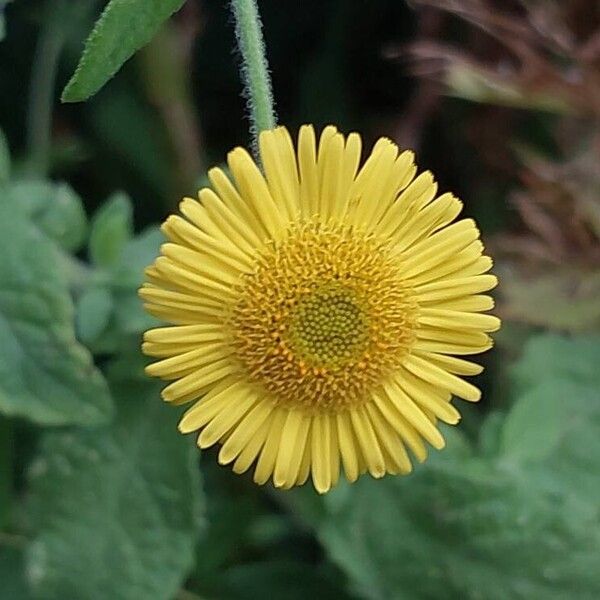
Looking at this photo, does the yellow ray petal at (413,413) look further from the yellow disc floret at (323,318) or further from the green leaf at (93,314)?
the green leaf at (93,314)

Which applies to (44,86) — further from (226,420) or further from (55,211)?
(226,420)

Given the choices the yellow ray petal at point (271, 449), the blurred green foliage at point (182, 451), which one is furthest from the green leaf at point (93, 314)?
the yellow ray petal at point (271, 449)

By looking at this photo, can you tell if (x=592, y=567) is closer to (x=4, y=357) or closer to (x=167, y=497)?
(x=167, y=497)

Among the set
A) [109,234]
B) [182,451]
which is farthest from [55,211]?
[182,451]

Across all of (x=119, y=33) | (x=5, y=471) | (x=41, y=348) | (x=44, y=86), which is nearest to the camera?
(x=119, y=33)

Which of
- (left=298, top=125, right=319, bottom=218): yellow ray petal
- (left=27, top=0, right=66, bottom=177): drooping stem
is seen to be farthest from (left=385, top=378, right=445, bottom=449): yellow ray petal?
(left=27, top=0, right=66, bottom=177): drooping stem

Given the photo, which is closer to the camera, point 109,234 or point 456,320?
point 456,320

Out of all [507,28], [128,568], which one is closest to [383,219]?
[128,568]
